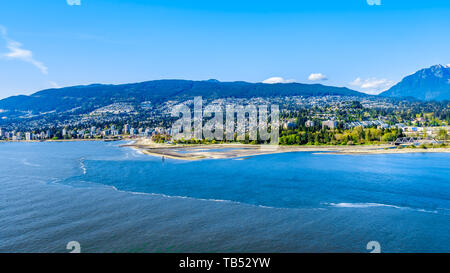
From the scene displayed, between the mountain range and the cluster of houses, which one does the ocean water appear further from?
the mountain range

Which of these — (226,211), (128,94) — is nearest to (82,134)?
(226,211)

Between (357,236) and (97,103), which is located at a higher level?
(97,103)

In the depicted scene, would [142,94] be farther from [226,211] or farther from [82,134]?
[226,211]

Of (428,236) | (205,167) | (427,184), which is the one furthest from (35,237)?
(427,184)

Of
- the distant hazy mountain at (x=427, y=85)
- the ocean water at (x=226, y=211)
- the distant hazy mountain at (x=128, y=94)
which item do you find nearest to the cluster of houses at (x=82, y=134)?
the ocean water at (x=226, y=211)
